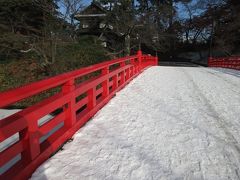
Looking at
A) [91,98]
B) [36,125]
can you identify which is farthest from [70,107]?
[91,98]

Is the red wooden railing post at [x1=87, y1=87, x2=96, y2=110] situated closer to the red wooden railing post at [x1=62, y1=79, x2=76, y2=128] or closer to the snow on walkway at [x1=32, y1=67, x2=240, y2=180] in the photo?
the snow on walkway at [x1=32, y1=67, x2=240, y2=180]

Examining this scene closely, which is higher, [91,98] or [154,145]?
[91,98]

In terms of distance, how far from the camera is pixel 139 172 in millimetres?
3012

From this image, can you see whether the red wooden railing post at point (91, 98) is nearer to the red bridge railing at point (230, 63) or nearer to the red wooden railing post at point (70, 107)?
the red wooden railing post at point (70, 107)

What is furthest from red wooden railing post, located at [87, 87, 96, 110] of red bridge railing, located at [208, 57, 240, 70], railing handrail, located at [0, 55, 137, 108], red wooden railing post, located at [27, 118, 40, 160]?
red bridge railing, located at [208, 57, 240, 70]

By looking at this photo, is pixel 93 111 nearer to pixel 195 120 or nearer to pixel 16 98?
pixel 195 120

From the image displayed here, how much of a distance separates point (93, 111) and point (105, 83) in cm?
128

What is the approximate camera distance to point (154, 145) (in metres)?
3.74

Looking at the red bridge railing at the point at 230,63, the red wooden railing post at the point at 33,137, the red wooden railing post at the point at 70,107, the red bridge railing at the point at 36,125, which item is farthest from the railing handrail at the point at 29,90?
the red bridge railing at the point at 230,63

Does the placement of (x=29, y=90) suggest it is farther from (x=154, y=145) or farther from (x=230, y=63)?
(x=230, y=63)

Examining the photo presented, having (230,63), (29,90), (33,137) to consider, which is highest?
(29,90)

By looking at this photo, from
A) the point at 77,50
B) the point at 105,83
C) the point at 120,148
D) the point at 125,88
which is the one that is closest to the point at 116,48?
the point at 77,50

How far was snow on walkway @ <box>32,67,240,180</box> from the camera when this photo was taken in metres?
3.01

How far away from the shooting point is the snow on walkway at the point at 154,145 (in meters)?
3.01
